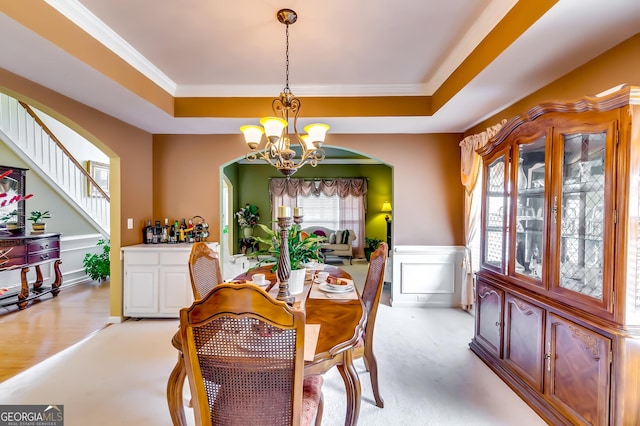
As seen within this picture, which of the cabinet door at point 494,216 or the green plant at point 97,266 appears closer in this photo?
the cabinet door at point 494,216

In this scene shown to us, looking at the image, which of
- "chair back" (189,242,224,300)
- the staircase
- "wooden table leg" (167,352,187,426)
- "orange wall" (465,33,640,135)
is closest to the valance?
the staircase

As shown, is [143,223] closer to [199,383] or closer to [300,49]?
[300,49]

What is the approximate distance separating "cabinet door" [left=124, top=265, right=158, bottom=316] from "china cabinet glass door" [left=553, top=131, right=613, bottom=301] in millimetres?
3933

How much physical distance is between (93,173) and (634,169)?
7.17 m

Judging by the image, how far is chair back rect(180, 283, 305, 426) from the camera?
1002 mm

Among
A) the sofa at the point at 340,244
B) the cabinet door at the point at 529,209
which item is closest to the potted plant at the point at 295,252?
the cabinet door at the point at 529,209

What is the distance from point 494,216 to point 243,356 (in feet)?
8.11

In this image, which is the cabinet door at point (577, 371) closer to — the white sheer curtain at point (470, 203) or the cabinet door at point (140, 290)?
the white sheer curtain at point (470, 203)

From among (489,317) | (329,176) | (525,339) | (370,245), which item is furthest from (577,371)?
(329,176)

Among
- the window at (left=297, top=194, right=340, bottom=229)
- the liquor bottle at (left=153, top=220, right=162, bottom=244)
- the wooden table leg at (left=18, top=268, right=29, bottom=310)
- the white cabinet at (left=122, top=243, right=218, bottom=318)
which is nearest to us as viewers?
the white cabinet at (left=122, top=243, right=218, bottom=318)

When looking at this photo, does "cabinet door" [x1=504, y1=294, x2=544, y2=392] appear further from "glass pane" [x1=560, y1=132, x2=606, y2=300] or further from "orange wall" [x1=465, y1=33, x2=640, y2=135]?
"orange wall" [x1=465, y1=33, x2=640, y2=135]

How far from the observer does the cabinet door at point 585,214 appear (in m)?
1.57

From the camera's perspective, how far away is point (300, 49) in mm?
2518

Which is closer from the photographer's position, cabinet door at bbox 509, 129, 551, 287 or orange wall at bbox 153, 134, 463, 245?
cabinet door at bbox 509, 129, 551, 287
